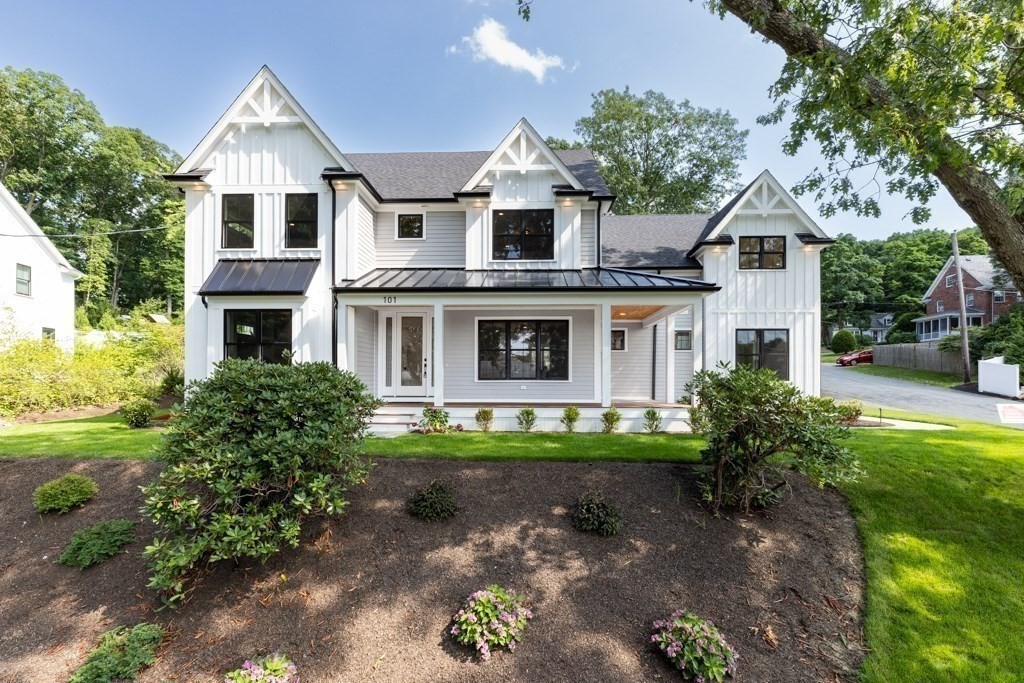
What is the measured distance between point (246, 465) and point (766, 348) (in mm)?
13527

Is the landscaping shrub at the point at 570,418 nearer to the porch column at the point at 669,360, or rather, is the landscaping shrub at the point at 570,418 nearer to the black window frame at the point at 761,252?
the porch column at the point at 669,360

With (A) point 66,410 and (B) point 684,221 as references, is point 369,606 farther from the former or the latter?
(B) point 684,221

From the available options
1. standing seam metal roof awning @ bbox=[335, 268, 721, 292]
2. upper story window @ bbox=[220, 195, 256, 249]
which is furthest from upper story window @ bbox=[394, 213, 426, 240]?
upper story window @ bbox=[220, 195, 256, 249]

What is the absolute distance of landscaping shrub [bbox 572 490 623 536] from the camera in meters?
5.45

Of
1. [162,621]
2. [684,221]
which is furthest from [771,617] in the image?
[684,221]

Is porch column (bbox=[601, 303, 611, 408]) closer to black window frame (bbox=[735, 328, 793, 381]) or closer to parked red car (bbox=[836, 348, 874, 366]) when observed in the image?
black window frame (bbox=[735, 328, 793, 381])

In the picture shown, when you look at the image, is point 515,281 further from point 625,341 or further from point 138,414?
point 138,414

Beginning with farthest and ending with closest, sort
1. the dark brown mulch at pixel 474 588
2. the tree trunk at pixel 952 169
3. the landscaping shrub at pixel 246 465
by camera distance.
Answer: the tree trunk at pixel 952 169, the landscaping shrub at pixel 246 465, the dark brown mulch at pixel 474 588

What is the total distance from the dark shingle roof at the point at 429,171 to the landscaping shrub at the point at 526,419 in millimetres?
6379

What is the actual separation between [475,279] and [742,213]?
28.0ft

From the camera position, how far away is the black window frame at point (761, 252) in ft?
42.4

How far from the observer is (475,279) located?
11.0 m

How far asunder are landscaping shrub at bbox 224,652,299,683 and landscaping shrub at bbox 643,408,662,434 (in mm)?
7895

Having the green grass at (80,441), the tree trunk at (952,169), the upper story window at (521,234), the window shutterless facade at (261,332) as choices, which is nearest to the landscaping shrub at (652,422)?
the upper story window at (521,234)
